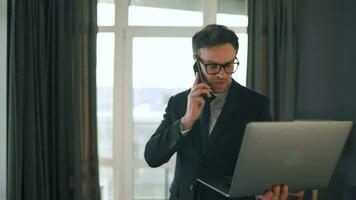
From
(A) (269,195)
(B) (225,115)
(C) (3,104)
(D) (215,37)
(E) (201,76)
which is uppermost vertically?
(D) (215,37)

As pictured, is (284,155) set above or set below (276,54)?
below

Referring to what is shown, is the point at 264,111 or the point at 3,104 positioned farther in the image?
the point at 3,104

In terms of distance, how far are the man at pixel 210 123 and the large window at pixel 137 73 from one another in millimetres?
2477

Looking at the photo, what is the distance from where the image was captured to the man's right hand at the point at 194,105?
1.39m

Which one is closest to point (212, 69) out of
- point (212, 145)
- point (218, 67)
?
point (218, 67)

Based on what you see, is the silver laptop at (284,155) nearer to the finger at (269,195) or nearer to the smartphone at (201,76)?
the finger at (269,195)

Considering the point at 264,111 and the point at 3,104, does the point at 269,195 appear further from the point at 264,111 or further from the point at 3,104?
the point at 3,104

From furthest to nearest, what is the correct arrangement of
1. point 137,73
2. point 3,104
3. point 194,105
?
point 137,73 < point 3,104 < point 194,105

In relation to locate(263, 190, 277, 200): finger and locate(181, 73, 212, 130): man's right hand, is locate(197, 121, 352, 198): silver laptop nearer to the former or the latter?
locate(263, 190, 277, 200): finger

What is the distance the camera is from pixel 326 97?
12.5ft

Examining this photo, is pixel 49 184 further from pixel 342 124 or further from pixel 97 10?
pixel 342 124

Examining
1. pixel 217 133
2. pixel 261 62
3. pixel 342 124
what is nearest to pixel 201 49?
pixel 217 133

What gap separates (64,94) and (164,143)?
8.26ft

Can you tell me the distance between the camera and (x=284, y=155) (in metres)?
1.23
